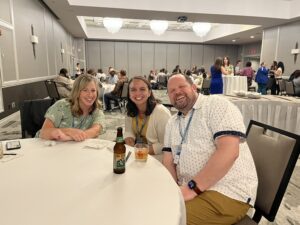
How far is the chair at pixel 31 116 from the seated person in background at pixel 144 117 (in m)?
0.89

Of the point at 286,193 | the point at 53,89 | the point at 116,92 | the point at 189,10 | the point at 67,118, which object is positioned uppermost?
the point at 189,10

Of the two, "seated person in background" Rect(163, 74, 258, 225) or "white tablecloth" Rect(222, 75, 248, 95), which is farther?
"white tablecloth" Rect(222, 75, 248, 95)

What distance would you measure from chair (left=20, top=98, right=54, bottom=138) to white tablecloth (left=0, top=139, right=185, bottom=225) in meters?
0.99

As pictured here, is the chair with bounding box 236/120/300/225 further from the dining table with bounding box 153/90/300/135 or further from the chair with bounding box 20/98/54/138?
the dining table with bounding box 153/90/300/135

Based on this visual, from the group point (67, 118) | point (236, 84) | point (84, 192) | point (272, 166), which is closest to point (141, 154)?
point (84, 192)

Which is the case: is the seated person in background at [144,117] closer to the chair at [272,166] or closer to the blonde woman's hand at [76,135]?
the blonde woman's hand at [76,135]

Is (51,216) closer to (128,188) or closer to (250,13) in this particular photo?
(128,188)

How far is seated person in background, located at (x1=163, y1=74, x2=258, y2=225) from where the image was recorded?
4.30 feet

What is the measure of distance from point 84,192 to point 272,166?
3.32ft

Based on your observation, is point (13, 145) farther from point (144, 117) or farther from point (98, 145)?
point (144, 117)

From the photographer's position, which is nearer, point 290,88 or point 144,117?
point 144,117

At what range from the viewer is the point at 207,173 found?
4.30 feet

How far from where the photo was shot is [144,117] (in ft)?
7.08

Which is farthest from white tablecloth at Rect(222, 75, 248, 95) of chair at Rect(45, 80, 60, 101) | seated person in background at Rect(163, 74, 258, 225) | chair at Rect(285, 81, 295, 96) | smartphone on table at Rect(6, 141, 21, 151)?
smartphone on table at Rect(6, 141, 21, 151)
